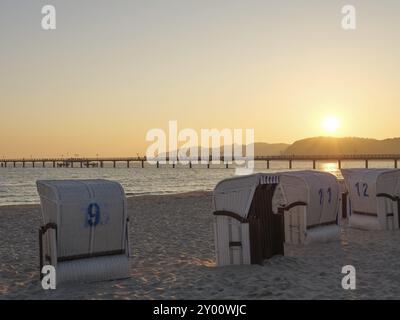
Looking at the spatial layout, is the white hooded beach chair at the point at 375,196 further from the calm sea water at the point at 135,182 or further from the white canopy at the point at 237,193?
the calm sea water at the point at 135,182

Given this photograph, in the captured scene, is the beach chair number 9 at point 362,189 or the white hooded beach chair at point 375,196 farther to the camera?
the beach chair number 9 at point 362,189

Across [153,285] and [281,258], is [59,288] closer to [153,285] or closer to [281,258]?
[153,285]

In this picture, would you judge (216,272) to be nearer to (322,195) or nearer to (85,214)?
(85,214)

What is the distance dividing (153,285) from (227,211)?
1897mm

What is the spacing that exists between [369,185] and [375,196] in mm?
336

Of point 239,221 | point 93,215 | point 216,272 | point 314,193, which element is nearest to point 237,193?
point 239,221

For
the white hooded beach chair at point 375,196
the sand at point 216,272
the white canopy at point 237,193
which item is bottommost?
the sand at point 216,272

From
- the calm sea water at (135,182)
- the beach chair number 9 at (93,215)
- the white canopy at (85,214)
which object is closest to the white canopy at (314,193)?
the white canopy at (85,214)

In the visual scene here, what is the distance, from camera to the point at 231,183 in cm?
831

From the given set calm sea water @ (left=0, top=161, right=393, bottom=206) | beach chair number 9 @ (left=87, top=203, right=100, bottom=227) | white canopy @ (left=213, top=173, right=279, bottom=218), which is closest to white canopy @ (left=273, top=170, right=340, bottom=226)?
white canopy @ (left=213, top=173, right=279, bottom=218)

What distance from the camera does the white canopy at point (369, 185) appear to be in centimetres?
1252

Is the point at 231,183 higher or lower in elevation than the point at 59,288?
higher
